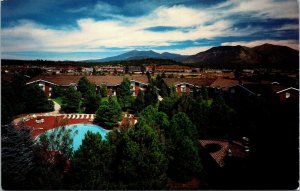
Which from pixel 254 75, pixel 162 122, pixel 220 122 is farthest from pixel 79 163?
pixel 254 75

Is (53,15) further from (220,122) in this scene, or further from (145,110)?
(220,122)

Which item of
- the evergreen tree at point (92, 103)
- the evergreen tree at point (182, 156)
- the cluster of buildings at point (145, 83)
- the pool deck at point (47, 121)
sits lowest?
the evergreen tree at point (182, 156)

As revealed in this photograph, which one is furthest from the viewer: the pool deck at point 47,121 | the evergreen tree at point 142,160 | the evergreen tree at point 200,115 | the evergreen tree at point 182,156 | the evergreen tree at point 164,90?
the evergreen tree at point 164,90

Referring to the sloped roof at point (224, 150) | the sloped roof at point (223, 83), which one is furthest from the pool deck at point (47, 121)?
the sloped roof at point (223, 83)

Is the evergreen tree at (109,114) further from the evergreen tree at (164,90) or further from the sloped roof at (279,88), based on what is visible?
the sloped roof at (279,88)

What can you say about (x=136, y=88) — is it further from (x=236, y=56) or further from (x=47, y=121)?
(x=236, y=56)

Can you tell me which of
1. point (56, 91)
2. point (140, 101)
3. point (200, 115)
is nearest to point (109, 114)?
point (140, 101)
